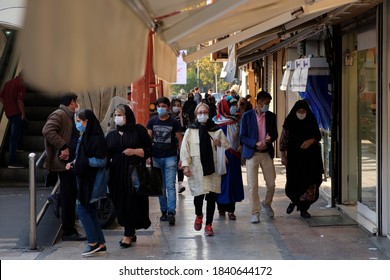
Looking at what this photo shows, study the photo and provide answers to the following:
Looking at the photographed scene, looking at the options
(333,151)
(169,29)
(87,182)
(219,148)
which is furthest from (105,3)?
(333,151)

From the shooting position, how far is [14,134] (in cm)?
1206

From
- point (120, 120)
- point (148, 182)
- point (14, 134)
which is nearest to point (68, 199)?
point (148, 182)

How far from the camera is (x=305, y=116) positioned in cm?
984

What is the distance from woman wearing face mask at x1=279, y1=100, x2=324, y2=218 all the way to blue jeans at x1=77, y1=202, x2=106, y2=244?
10.2 ft

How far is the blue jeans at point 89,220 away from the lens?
7949mm

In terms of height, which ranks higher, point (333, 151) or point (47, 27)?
point (47, 27)

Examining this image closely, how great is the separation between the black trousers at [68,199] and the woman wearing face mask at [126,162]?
2.03ft

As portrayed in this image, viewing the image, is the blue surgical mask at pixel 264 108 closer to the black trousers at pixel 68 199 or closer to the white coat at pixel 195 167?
the white coat at pixel 195 167

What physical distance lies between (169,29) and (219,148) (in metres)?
3.11

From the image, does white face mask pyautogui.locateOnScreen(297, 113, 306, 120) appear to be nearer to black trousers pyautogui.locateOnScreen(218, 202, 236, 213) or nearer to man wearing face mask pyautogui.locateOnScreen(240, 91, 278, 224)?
man wearing face mask pyautogui.locateOnScreen(240, 91, 278, 224)

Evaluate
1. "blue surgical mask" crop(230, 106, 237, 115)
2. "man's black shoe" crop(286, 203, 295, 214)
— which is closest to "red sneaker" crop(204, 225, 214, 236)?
"man's black shoe" crop(286, 203, 295, 214)

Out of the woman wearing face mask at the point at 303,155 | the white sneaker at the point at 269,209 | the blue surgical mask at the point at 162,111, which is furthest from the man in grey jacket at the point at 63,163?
the woman wearing face mask at the point at 303,155

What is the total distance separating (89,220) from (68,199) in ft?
3.02

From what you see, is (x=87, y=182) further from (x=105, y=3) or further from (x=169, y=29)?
(x=105, y=3)
